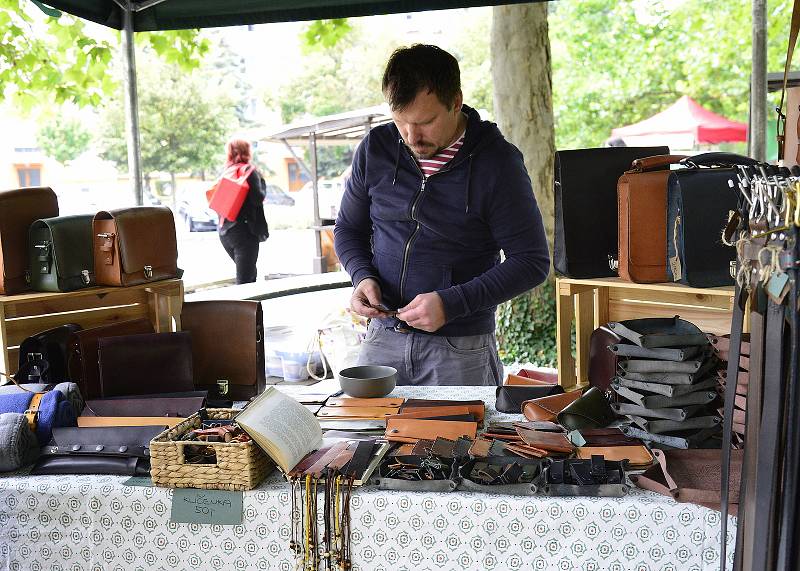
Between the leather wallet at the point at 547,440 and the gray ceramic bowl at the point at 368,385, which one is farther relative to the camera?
the gray ceramic bowl at the point at 368,385

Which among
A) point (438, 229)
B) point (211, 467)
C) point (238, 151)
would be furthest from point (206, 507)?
point (238, 151)

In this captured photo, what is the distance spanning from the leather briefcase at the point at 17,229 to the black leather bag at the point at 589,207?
69.6 inches

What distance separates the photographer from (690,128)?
12.8m

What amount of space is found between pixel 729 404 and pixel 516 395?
0.80 meters

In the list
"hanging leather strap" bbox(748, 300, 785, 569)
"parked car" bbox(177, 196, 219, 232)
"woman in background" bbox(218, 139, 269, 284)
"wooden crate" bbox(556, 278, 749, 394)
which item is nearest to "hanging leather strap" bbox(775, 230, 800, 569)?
"hanging leather strap" bbox(748, 300, 785, 569)

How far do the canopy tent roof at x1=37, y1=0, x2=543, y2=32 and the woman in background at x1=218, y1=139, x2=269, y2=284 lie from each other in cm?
389

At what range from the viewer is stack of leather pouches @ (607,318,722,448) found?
70.7 inches

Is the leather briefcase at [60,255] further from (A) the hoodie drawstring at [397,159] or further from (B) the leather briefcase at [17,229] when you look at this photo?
(A) the hoodie drawstring at [397,159]

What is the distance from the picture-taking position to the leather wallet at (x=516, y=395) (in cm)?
210

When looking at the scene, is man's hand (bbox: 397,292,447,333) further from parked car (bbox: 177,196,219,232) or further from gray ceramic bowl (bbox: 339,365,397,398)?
parked car (bbox: 177,196,219,232)

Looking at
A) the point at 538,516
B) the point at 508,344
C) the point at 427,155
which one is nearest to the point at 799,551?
the point at 538,516

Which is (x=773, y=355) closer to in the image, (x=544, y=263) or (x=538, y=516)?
(x=538, y=516)

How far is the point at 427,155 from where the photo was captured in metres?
2.40

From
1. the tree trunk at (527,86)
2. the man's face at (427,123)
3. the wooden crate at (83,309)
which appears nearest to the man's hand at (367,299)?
the man's face at (427,123)
